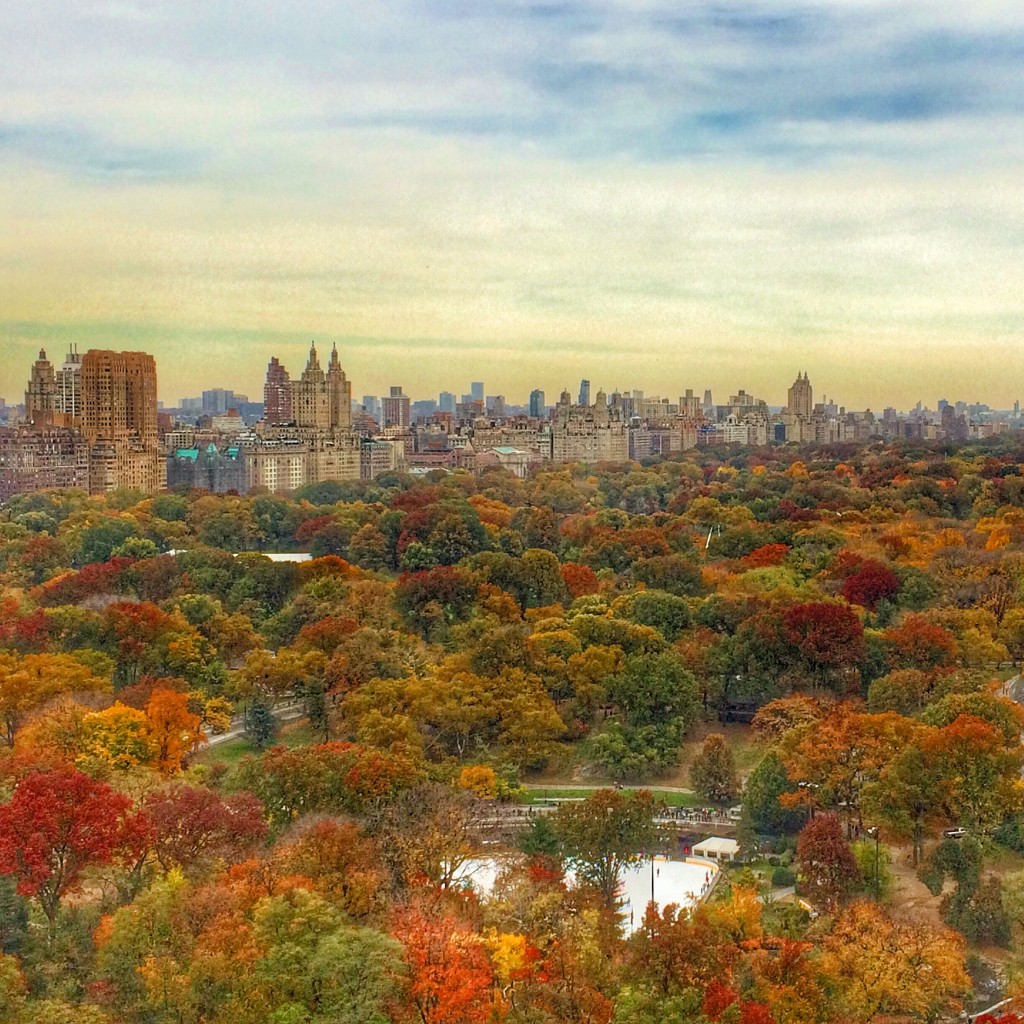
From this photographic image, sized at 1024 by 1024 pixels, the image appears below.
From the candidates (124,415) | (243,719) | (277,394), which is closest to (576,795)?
(243,719)

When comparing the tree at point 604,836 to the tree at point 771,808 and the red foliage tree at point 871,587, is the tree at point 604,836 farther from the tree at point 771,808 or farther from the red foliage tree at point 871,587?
the red foliage tree at point 871,587

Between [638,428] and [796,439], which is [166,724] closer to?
[638,428]

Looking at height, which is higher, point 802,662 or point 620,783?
point 802,662

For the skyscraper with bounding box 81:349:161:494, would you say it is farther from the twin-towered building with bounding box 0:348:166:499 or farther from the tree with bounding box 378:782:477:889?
the tree with bounding box 378:782:477:889

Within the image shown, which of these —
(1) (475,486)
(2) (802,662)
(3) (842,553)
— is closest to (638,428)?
(1) (475,486)

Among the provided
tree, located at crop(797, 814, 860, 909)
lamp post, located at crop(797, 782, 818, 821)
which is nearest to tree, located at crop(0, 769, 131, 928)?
tree, located at crop(797, 814, 860, 909)

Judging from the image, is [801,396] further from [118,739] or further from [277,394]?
[118,739]

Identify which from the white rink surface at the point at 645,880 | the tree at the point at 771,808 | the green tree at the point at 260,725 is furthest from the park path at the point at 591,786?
the green tree at the point at 260,725
